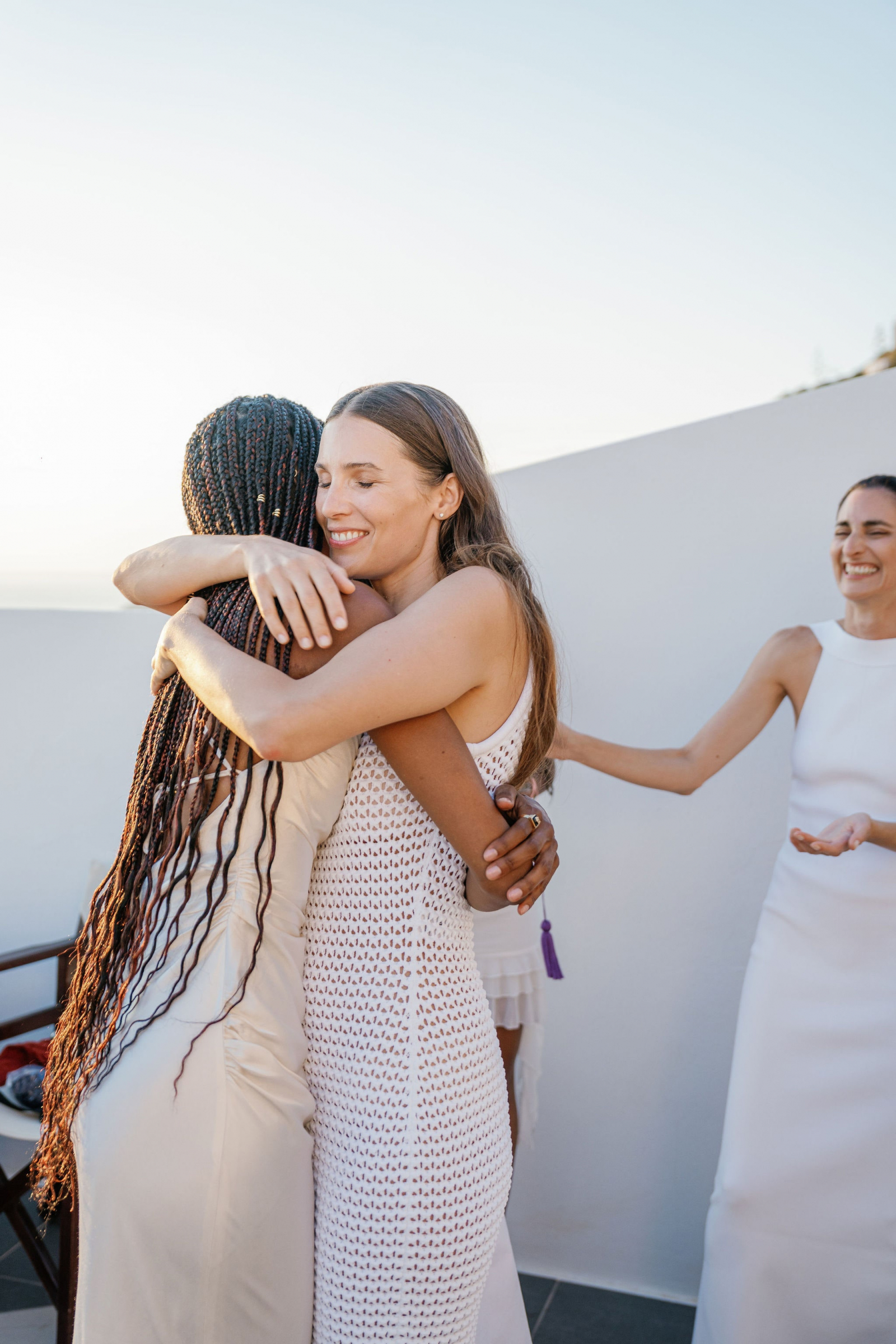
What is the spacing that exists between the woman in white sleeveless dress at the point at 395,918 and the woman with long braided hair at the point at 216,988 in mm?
40

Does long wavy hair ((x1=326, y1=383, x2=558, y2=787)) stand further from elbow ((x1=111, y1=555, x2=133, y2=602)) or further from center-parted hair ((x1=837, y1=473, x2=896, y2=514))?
center-parted hair ((x1=837, y1=473, x2=896, y2=514))

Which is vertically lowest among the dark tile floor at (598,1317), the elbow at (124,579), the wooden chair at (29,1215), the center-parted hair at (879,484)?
the dark tile floor at (598,1317)

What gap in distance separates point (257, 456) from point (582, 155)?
14.9 ft

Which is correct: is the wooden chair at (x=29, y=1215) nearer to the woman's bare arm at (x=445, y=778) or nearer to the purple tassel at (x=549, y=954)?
the purple tassel at (x=549, y=954)

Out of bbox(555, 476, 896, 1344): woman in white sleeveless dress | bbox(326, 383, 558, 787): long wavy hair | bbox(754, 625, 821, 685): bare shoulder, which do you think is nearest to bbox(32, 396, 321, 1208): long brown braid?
bbox(326, 383, 558, 787): long wavy hair

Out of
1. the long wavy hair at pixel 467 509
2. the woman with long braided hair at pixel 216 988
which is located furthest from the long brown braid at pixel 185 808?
the long wavy hair at pixel 467 509

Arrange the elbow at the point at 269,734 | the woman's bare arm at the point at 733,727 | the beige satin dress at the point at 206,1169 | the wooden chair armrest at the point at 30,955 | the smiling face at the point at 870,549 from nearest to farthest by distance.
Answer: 1. the beige satin dress at the point at 206,1169
2. the elbow at the point at 269,734
3. the smiling face at the point at 870,549
4. the woman's bare arm at the point at 733,727
5. the wooden chair armrest at the point at 30,955

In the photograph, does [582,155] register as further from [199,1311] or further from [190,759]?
[199,1311]

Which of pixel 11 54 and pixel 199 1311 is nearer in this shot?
pixel 199 1311

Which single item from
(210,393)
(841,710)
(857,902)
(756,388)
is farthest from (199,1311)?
(756,388)

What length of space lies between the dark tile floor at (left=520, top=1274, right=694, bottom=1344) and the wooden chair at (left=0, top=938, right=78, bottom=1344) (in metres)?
1.30

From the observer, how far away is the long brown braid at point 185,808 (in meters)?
1.19

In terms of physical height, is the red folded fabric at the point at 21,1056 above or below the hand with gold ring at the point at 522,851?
below

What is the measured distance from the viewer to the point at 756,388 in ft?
21.4
